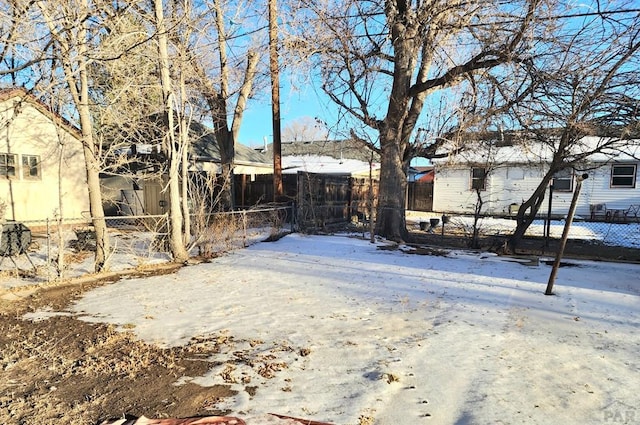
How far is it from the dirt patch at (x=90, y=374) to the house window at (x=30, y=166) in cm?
1084

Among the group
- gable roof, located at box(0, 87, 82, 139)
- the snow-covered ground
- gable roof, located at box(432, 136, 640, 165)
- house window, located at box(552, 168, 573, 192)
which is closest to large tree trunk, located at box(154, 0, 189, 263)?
the snow-covered ground

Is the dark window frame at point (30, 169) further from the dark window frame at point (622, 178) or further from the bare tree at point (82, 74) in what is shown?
the dark window frame at point (622, 178)

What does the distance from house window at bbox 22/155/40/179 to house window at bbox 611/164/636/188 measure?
2555cm

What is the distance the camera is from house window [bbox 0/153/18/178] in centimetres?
1261

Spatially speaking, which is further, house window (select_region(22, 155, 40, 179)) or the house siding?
the house siding

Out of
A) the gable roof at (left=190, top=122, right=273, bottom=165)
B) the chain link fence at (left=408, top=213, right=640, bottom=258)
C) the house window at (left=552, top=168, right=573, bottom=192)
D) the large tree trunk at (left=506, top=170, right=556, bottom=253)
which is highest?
the gable roof at (left=190, top=122, right=273, bottom=165)

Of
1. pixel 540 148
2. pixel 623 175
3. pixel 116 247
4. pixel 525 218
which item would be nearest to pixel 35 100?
pixel 116 247

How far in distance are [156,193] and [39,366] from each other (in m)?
12.8

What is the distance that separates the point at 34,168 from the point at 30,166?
0.15 meters

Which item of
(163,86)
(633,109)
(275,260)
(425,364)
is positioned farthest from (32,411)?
(633,109)

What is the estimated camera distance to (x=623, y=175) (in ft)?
64.2

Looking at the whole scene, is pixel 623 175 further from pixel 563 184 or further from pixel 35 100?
pixel 35 100

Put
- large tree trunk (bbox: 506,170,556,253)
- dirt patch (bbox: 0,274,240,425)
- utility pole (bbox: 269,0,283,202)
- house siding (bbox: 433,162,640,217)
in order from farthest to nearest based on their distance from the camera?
house siding (bbox: 433,162,640,217)
utility pole (bbox: 269,0,283,202)
large tree trunk (bbox: 506,170,556,253)
dirt patch (bbox: 0,274,240,425)

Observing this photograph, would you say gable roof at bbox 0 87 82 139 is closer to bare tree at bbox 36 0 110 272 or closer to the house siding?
bare tree at bbox 36 0 110 272
